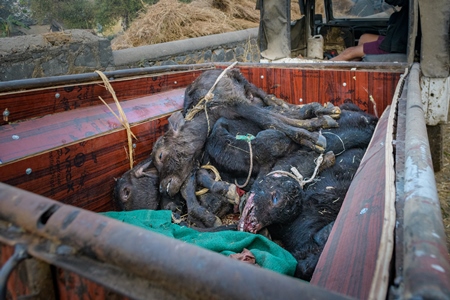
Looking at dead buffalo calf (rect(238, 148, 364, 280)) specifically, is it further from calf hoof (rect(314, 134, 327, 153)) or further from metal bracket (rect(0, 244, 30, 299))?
metal bracket (rect(0, 244, 30, 299))

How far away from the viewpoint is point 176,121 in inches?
129

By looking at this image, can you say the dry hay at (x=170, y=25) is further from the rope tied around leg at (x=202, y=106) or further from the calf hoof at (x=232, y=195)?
the calf hoof at (x=232, y=195)

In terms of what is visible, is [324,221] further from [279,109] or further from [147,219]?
[279,109]

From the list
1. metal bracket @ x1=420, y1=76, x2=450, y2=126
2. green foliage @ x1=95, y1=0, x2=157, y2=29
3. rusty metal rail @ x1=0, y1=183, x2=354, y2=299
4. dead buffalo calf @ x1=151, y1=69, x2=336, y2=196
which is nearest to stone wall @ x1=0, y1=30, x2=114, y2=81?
dead buffalo calf @ x1=151, y1=69, x2=336, y2=196

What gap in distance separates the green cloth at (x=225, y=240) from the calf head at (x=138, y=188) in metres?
0.14

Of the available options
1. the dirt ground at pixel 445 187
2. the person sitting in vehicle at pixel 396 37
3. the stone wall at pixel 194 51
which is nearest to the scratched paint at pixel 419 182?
the dirt ground at pixel 445 187

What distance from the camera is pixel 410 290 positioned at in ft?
2.10

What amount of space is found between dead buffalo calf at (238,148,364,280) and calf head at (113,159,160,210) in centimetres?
85

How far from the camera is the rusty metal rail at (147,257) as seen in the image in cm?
65

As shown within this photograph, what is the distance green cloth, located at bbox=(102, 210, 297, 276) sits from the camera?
6.67 ft

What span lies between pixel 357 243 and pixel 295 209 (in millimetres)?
1172

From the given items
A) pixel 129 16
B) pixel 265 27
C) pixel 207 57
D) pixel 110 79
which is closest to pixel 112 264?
pixel 110 79

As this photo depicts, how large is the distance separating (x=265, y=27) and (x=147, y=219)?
5.39 metres

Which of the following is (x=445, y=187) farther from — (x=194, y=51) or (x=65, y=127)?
(x=194, y=51)
